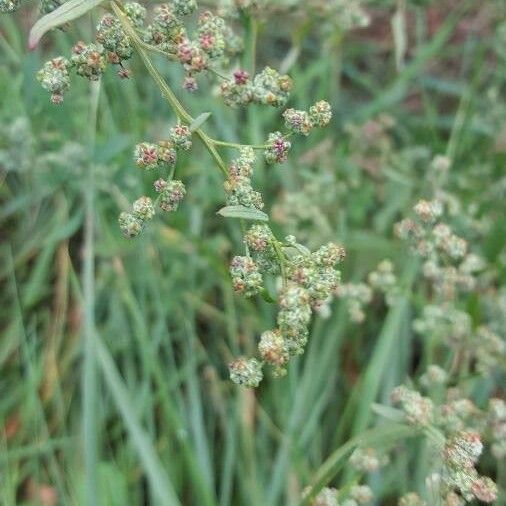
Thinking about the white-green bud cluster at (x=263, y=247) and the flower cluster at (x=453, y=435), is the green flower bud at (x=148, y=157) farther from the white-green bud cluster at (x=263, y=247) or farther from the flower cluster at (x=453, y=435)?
the flower cluster at (x=453, y=435)

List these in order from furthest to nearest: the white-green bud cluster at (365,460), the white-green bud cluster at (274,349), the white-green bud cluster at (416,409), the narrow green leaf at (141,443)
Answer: the narrow green leaf at (141,443) → the white-green bud cluster at (365,460) → the white-green bud cluster at (416,409) → the white-green bud cluster at (274,349)

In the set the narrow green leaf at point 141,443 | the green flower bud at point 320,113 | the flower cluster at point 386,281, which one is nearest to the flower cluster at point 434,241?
the flower cluster at point 386,281

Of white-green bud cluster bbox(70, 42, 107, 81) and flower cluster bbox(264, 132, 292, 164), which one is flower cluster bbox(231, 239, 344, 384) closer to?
flower cluster bbox(264, 132, 292, 164)

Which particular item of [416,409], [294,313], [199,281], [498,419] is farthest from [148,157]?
[199,281]

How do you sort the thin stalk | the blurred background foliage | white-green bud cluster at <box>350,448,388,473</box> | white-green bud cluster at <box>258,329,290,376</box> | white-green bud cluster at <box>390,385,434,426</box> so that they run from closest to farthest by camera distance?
white-green bud cluster at <box>258,329,290,376</box> < white-green bud cluster at <box>390,385,434,426</box> < white-green bud cluster at <box>350,448,388,473</box> < the thin stalk < the blurred background foliage

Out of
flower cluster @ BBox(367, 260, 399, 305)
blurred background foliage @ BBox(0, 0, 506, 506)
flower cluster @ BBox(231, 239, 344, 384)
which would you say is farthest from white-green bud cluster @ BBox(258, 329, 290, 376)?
blurred background foliage @ BBox(0, 0, 506, 506)

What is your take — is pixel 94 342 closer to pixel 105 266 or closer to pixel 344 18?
pixel 105 266

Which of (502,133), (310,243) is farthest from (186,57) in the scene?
(502,133)

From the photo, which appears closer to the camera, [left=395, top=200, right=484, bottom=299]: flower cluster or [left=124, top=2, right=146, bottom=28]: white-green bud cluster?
[left=124, top=2, right=146, bottom=28]: white-green bud cluster

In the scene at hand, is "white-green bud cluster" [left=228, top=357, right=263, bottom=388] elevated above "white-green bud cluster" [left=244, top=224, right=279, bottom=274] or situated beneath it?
situated beneath

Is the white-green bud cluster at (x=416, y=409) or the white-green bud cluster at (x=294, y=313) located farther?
the white-green bud cluster at (x=416, y=409)
